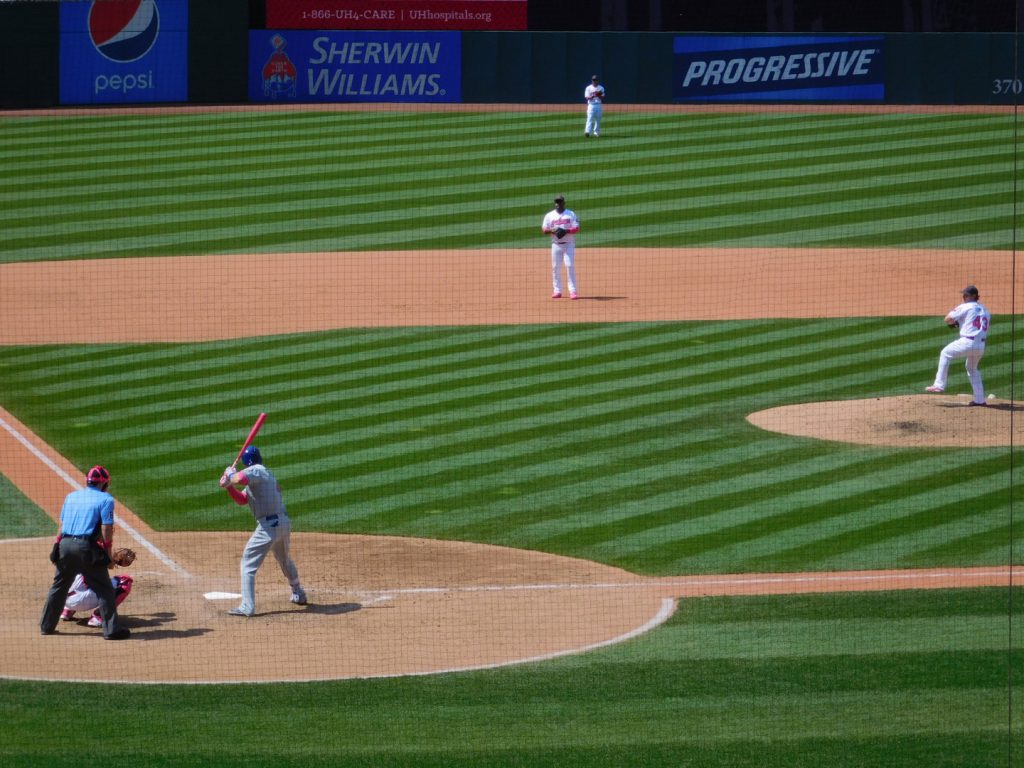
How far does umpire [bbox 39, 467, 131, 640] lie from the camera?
1104 centimetres

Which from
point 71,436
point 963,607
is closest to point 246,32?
point 71,436

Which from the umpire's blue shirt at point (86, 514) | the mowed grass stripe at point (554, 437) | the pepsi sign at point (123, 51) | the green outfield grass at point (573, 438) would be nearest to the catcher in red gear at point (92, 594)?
the umpire's blue shirt at point (86, 514)

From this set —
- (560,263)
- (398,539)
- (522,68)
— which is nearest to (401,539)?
(398,539)

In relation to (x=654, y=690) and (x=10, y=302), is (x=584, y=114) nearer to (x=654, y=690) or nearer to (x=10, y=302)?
(x=10, y=302)

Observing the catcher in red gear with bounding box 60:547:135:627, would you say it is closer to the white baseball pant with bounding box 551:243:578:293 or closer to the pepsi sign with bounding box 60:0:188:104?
the white baseball pant with bounding box 551:243:578:293

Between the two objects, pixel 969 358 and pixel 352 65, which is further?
pixel 352 65

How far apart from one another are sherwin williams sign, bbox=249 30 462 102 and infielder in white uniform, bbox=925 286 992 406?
2407 centimetres

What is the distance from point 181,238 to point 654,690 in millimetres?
21302

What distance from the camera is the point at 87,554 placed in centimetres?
1102

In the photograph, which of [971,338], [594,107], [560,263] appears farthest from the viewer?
[594,107]

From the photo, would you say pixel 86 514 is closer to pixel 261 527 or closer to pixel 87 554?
pixel 87 554

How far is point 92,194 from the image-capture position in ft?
108

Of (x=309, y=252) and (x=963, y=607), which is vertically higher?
(x=309, y=252)

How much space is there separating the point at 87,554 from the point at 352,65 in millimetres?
30525
